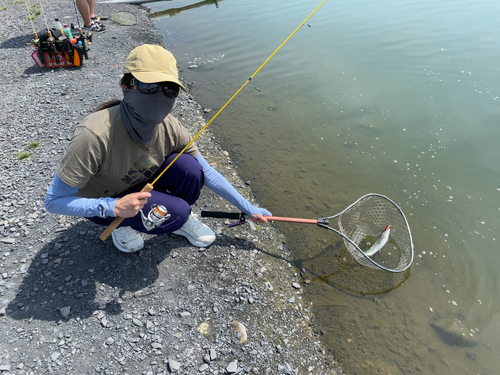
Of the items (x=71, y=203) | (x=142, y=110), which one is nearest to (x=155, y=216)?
(x=71, y=203)

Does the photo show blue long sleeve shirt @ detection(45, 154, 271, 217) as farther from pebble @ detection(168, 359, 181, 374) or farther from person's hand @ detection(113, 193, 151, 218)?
pebble @ detection(168, 359, 181, 374)

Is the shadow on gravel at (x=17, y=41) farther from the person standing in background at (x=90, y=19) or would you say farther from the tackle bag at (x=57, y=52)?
the tackle bag at (x=57, y=52)

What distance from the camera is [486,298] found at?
12.0ft

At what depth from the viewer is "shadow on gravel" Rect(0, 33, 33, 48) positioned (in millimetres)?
8305

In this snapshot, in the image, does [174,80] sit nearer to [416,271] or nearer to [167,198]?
[167,198]

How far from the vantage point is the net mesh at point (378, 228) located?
4.05m

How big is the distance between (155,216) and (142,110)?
3.14ft

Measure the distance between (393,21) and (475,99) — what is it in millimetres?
5985

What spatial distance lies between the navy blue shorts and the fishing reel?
7 centimetres

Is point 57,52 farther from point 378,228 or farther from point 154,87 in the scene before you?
point 378,228

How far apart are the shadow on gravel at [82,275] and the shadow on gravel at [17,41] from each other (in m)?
7.71

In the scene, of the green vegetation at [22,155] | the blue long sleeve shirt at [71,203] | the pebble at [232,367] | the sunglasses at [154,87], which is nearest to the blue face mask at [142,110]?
the sunglasses at [154,87]

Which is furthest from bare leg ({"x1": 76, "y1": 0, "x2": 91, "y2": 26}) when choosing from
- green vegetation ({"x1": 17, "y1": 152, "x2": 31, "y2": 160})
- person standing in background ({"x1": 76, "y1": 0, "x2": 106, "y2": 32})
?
green vegetation ({"x1": 17, "y1": 152, "x2": 31, "y2": 160})

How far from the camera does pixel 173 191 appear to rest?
3205 mm
